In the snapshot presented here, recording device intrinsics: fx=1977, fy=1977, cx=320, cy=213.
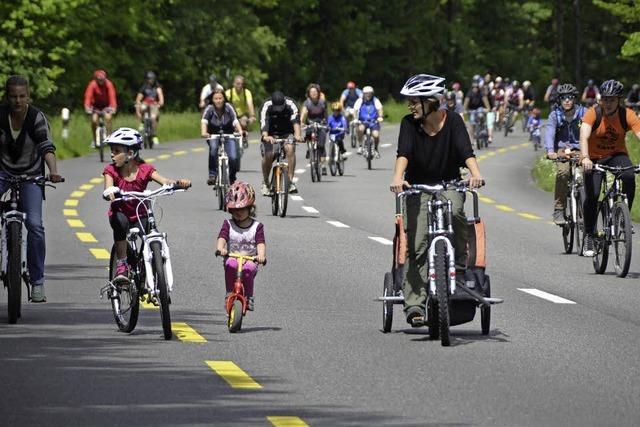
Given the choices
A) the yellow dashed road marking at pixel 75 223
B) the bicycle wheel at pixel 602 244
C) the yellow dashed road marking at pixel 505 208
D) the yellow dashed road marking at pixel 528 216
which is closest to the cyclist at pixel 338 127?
the yellow dashed road marking at pixel 505 208

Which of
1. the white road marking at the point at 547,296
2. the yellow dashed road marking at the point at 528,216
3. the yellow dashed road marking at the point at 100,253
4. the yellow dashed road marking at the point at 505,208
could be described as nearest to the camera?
the white road marking at the point at 547,296

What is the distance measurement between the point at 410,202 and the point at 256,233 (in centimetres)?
102

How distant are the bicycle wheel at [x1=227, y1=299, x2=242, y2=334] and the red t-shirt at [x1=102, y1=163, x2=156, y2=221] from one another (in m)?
0.81

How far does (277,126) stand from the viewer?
25.1 metres

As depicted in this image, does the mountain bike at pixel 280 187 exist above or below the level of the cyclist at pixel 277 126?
below

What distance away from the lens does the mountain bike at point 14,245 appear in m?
12.5

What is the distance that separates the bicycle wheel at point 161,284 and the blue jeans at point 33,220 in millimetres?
1969


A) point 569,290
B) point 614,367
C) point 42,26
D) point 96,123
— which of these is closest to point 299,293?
point 569,290

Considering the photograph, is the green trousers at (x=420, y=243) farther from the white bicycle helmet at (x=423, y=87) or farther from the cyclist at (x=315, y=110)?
the cyclist at (x=315, y=110)

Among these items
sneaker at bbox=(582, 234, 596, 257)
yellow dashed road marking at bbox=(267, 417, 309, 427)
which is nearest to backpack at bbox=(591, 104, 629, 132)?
sneaker at bbox=(582, 234, 596, 257)

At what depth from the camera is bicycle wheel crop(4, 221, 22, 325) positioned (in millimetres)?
12473

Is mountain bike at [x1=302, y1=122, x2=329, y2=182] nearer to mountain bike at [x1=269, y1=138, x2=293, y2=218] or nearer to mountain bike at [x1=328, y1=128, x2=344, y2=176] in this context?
mountain bike at [x1=328, y1=128, x2=344, y2=176]

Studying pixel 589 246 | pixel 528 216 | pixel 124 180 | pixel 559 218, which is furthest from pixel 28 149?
pixel 528 216

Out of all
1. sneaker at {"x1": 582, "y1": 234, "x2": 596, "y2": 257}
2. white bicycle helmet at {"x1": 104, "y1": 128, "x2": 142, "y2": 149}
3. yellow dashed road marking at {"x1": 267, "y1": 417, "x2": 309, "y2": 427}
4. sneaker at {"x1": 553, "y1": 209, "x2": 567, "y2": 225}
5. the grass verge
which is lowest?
the grass verge
